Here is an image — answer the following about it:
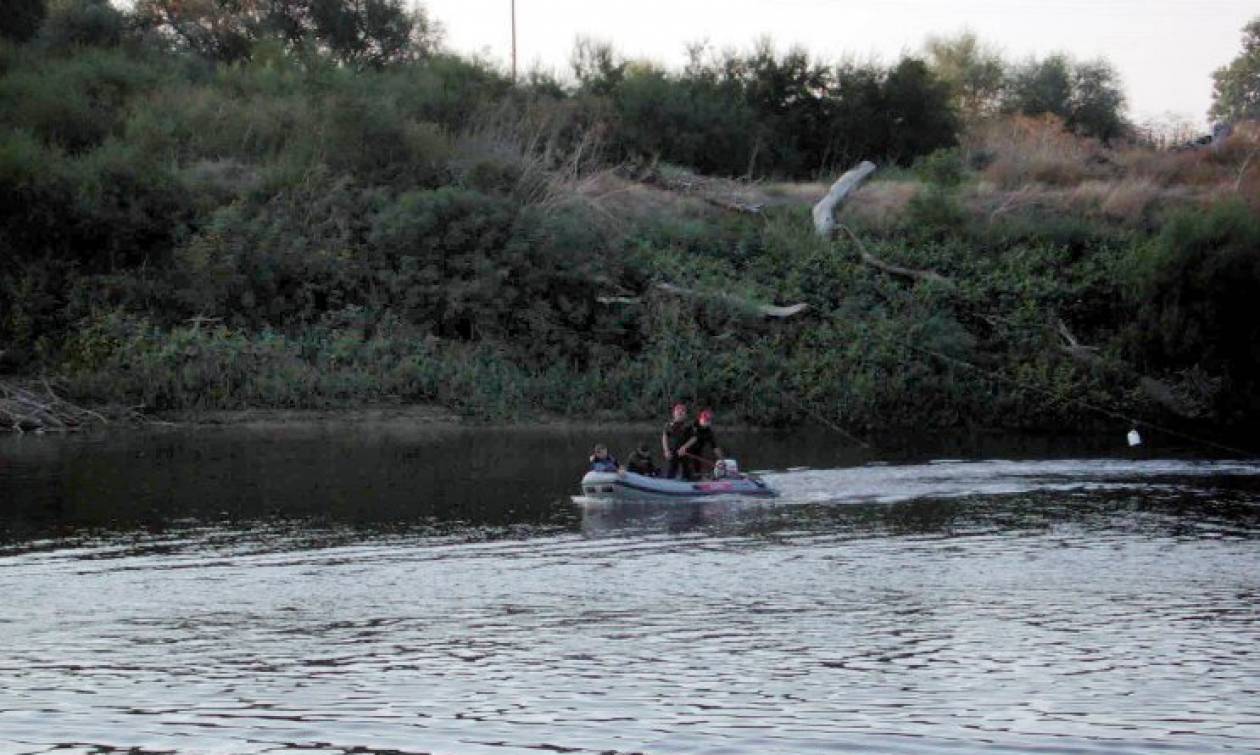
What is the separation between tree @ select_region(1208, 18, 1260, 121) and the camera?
356 feet

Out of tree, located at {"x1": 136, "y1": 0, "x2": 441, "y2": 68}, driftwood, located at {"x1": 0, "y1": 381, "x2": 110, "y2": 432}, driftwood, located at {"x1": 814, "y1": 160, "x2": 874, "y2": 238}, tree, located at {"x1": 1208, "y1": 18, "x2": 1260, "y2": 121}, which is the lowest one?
driftwood, located at {"x1": 0, "y1": 381, "x2": 110, "y2": 432}

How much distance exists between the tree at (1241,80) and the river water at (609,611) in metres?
A: 85.8

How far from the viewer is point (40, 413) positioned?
3447 cm

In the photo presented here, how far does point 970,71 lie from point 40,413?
58.8 meters

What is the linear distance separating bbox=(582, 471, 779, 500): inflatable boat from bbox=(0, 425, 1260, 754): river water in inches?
15.1

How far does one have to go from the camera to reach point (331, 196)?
143 feet

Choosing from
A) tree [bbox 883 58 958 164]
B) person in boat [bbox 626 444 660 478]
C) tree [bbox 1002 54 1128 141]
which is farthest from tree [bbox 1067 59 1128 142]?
person in boat [bbox 626 444 660 478]

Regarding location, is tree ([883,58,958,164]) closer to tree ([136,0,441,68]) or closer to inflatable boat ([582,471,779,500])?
tree ([136,0,441,68])

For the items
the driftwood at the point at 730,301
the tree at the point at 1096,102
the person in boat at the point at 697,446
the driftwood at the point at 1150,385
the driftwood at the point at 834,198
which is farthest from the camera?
the tree at the point at 1096,102

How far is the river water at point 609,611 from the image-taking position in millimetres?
12539

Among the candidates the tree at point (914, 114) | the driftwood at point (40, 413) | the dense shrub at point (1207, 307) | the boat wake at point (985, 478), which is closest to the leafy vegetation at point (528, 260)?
the dense shrub at point (1207, 307)

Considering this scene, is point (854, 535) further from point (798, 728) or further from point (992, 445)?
point (992, 445)

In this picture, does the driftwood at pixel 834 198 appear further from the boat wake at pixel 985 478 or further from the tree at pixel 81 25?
the tree at pixel 81 25

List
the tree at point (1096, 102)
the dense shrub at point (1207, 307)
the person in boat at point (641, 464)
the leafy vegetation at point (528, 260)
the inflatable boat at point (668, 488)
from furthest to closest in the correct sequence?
the tree at point (1096, 102) < the leafy vegetation at point (528, 260) < the dense shrub at point (1207, 307) < the person in boat at point (641, 464) < the inflatable boat at point (668, 488)
